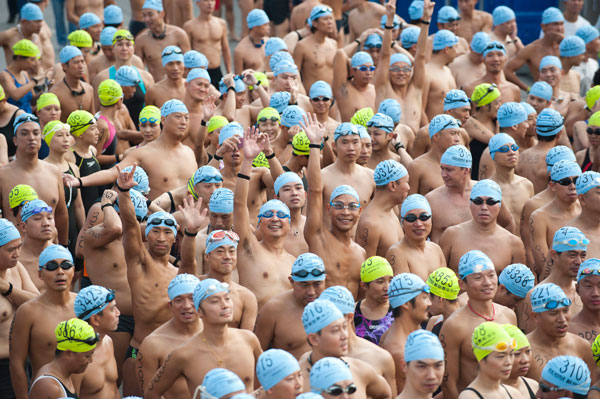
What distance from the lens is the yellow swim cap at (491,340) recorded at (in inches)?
295

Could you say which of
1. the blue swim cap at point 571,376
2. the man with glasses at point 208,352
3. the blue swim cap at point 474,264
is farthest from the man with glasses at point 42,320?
the blue swim cap at point 571,376

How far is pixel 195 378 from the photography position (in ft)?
26.3

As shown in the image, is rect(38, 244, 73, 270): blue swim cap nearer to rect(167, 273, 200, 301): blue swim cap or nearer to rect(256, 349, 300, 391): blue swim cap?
rect(167, 273, 200, 301): blue swim cap

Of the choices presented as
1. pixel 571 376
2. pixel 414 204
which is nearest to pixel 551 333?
pixel 571 376

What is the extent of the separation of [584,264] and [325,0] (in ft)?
31.6

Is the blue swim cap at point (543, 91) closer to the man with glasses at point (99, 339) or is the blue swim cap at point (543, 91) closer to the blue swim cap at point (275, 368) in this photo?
the man with glasses at point (99, 339)

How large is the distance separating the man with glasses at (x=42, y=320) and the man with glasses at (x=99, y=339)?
15.0 inches

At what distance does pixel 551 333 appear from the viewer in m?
8.54

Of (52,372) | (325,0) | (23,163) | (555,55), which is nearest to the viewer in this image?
(52,372)

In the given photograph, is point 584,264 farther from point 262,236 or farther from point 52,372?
point 52,372

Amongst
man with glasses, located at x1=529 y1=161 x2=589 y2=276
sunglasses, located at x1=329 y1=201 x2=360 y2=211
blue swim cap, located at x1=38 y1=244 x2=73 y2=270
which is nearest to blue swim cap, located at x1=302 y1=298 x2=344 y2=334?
sunglasses, located at x1=329 y1=201 x2=360 y2=211

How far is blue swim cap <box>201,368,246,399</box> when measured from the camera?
6.81 meters

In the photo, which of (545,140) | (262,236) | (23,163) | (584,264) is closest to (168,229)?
(262,236)

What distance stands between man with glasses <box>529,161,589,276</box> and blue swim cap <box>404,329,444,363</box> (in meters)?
3.41
